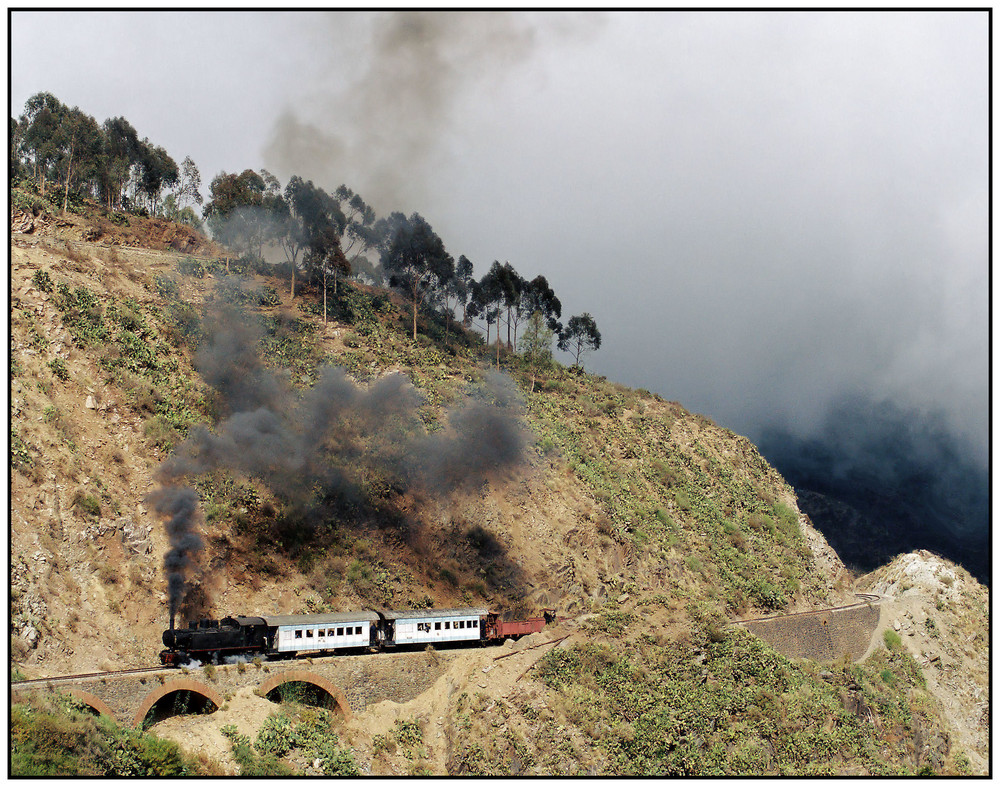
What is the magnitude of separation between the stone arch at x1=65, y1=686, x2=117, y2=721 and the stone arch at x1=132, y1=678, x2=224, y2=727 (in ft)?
2.99

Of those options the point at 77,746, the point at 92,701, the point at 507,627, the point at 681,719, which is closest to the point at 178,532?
the point at 92,701

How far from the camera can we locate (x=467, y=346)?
220 ft

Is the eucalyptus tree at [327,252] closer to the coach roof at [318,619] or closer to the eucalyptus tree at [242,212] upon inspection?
the eucalyptus tree at [242,212]

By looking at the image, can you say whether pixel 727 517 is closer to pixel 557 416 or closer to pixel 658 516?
pixel 658 516

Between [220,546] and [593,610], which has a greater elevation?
[220,546]

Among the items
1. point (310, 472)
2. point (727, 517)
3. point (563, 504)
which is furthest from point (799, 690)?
point (310, 472)

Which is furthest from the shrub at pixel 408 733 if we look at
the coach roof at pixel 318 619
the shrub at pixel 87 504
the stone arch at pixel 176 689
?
the shrub at pixel 87 504

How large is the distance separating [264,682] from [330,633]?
3.48 m

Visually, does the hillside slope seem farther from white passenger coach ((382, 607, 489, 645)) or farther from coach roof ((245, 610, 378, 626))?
coach roof ((245, 610, 378, 626))

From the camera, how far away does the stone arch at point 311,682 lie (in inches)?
1144

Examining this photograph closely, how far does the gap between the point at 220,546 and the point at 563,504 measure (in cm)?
2081

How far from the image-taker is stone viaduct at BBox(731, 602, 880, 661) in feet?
139

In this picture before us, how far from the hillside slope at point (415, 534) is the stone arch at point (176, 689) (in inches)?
38.6

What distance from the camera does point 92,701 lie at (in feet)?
81.1
